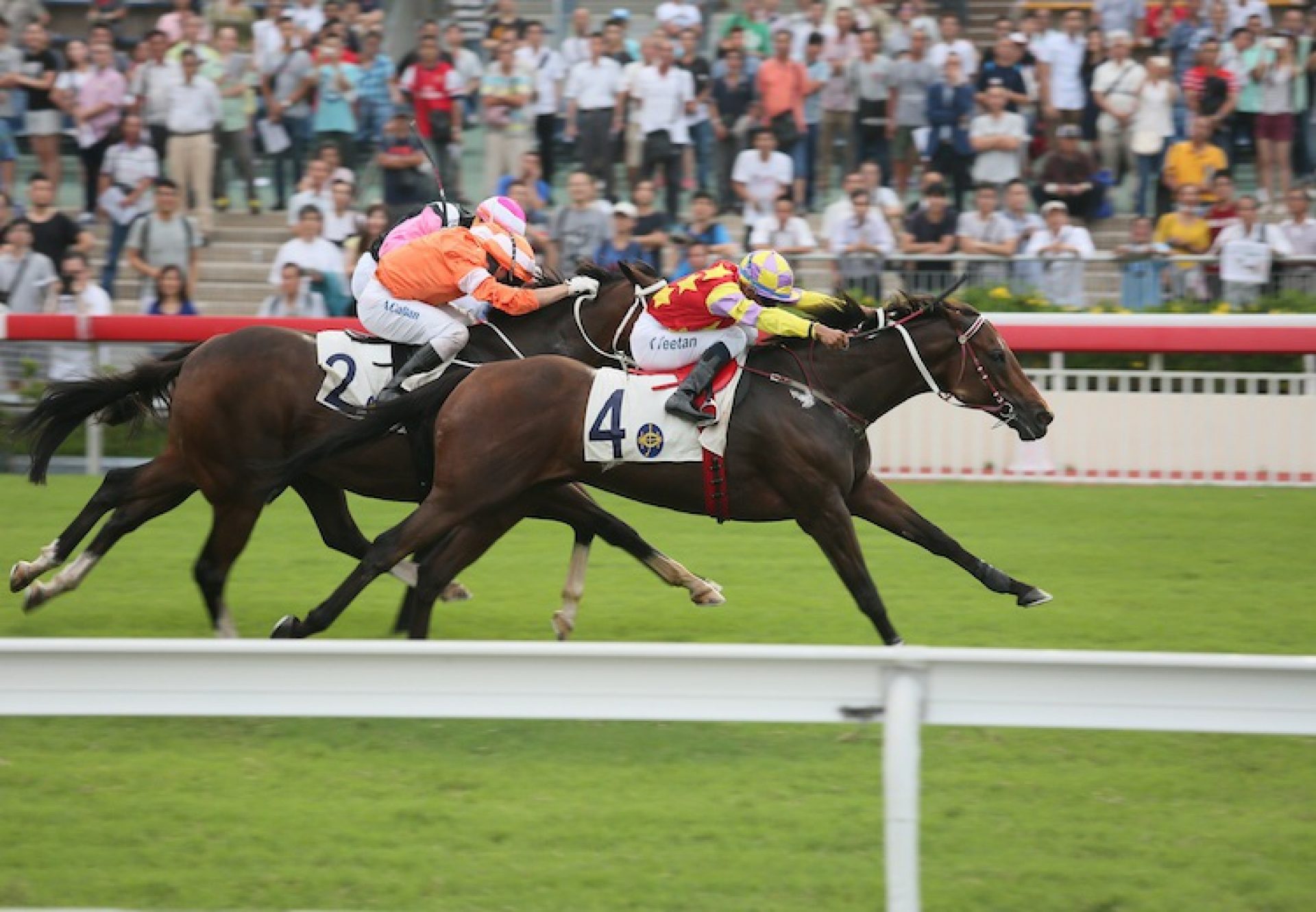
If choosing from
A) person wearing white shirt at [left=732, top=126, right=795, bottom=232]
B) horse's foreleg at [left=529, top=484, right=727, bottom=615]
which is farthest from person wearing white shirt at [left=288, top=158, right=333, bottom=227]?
horse's foreleg at [left=529, top=484, right=727, bottom=615]

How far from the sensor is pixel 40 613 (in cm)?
800

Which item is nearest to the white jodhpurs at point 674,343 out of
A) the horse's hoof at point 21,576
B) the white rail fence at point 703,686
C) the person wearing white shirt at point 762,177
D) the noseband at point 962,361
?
the noseband at point 962,361

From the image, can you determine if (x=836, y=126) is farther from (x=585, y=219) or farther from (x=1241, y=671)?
(x=1241, y=671)

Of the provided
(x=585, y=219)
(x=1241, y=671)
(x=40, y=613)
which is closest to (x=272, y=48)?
(x=585, y=219)

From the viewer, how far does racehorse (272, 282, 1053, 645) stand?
6859 mm

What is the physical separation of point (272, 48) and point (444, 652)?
40.5 feet

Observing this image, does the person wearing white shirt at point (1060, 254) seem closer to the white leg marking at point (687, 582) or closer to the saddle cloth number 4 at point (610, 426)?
the white leg marking at point (687, 582)

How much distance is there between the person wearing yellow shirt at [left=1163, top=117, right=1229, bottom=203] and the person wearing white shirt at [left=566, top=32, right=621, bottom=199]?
168 inches

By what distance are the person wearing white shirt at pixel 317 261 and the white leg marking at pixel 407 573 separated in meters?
5.14

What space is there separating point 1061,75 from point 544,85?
13.4ft

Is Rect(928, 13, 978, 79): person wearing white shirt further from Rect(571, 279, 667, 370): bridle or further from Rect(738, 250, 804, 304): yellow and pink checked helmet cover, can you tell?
Rect(738, 250, 804, 304): yellow and pink checked helmet cover

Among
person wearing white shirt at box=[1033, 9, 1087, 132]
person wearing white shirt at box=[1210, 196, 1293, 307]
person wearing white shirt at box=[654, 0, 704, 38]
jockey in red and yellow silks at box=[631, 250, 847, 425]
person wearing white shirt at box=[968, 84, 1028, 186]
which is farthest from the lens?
person wearing white shirt at box=[654, 0, 704, 38]

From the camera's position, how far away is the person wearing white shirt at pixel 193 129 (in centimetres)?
1480

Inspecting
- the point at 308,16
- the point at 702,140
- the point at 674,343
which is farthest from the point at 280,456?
the point at 308,16
